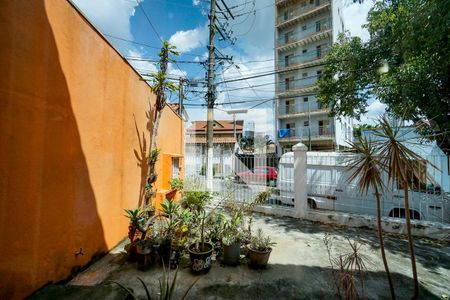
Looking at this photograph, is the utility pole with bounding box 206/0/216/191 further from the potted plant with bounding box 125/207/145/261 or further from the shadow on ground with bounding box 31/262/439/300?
the shadow on ground with bounding box 31/262/439/300

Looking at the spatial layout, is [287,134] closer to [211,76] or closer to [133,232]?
[211,76]

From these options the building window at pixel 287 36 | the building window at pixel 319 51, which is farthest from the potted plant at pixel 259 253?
the building window at pixel 287 36

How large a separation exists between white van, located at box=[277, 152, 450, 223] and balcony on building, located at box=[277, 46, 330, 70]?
17276mm

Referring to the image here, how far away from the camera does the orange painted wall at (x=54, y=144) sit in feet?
7.13

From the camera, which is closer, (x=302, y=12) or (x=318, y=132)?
(x=318, y=132)

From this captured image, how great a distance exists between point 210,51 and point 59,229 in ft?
29.7

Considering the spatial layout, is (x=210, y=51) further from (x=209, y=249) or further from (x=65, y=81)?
(x=209, y=249)

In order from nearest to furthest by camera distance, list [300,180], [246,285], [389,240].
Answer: [246,285] < [389,240] < [300,180]

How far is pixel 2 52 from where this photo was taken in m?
2.09

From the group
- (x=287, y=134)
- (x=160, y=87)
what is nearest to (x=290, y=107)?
(x=287, y=134)

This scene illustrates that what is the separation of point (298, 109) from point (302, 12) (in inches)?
411

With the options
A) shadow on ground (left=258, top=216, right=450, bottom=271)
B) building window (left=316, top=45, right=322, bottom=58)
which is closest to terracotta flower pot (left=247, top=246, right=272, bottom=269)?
shadow on ground (left=258, top=216, right=450, bottom=271)

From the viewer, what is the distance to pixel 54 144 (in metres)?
2.71

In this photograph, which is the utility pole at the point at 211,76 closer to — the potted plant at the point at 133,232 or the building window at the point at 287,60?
the potted plant at the point at 133,232
